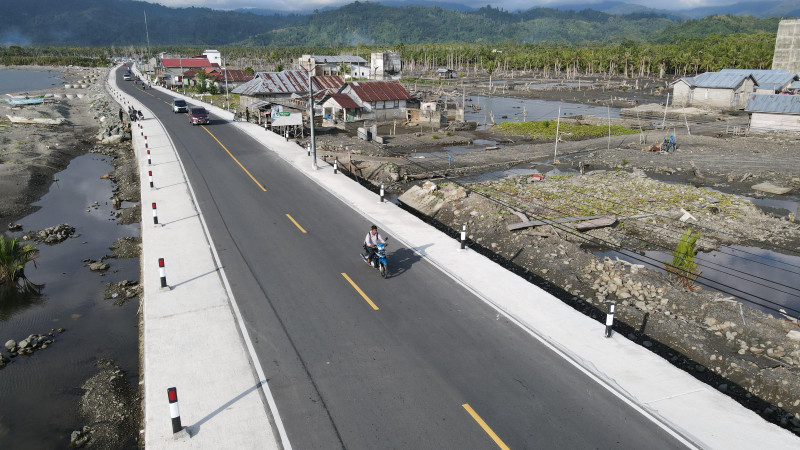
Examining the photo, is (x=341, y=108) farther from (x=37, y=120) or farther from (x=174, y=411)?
(x=174, y=411)

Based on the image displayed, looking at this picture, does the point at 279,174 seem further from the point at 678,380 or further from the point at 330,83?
the point at 330,83

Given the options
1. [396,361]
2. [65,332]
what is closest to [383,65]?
[65,332]

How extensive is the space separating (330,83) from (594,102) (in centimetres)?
4841

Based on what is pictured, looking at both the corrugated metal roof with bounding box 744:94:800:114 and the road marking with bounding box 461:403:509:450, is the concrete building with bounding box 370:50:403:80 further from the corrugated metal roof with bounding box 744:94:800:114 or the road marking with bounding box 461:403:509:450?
the road marking with bounding box 461:403:509:450

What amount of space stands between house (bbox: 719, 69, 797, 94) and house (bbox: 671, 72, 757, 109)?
106 cm

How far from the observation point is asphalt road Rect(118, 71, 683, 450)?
10.7 meters

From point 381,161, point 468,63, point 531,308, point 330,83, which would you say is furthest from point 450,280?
point 468,63

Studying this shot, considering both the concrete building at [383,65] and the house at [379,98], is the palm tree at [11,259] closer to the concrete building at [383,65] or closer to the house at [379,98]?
the house at [379,98]

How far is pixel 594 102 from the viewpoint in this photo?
298 ft

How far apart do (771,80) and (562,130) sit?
39640 millimetres

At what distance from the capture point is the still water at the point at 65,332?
44.7 ft

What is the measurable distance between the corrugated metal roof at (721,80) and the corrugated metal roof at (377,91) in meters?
45.4

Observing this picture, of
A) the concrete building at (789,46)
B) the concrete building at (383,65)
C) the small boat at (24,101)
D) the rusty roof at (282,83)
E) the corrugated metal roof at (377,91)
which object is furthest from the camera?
the concrete building at (383,65)

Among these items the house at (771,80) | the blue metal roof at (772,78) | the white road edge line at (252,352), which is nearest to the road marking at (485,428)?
the white road edge line at (252,352)
